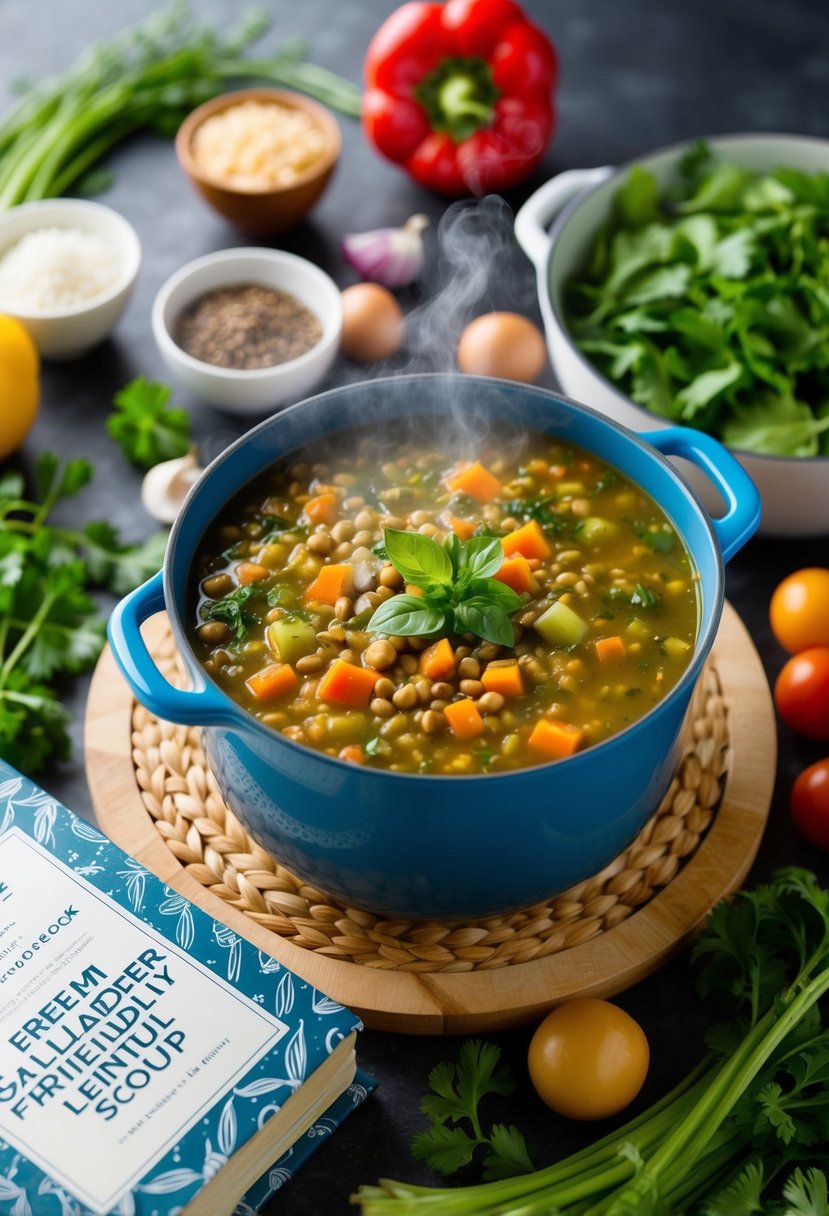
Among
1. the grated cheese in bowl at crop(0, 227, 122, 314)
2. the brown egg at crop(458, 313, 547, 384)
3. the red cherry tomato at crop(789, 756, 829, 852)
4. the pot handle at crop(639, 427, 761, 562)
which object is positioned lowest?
the red cherry tomato at crop(789, 756, 829, 852)

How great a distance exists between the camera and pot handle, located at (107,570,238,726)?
2137 millimetres

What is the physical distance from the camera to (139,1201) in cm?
198

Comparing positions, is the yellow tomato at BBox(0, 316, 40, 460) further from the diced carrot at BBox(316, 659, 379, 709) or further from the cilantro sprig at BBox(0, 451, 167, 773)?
the diced carrot at BBox(316, 659, 379, 709)

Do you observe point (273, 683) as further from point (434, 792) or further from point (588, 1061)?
point (588, 1061)

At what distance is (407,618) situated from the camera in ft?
8.03

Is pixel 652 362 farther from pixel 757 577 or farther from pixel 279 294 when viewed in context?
pixel 279 294

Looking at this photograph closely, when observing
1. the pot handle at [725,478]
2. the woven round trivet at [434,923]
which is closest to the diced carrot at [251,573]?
the woven round trivet at [434,923]

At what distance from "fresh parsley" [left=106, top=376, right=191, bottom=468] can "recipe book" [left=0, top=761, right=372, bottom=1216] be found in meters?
1.33

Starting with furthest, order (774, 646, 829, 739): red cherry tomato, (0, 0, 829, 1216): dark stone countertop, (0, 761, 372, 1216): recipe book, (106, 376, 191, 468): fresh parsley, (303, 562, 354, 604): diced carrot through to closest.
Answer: (106, 376, 191, 468): fresh parsley, (0, 0, 829, 1216): dark stone countertop, (774, 646, 829, 739): red cherry tomato, (303, 562, 354, 604): diced carrot, (0, 761, 372, 1216): recipe book

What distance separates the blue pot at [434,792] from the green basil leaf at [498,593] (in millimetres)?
365

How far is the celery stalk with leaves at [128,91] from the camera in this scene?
13.7 ft

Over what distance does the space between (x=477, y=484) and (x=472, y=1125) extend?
4.26ft

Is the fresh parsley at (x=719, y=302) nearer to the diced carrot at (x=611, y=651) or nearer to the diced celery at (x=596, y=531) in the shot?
the diced celery at (x=596, y=531)

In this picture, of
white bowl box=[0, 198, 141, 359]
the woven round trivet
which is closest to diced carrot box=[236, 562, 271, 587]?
the woven round trivet
